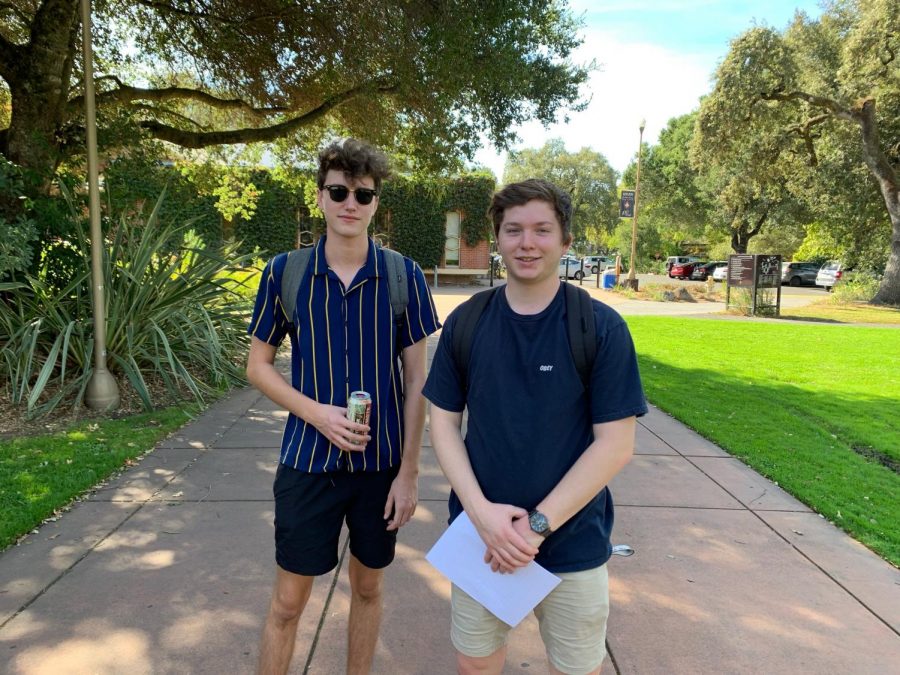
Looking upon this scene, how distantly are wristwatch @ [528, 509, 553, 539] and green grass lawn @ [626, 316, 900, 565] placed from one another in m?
2.81

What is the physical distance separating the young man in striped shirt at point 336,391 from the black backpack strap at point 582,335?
59 cm

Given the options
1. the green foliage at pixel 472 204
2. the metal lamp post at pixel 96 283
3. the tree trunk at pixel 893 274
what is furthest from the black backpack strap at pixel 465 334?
the green foliage at pixel 472 204

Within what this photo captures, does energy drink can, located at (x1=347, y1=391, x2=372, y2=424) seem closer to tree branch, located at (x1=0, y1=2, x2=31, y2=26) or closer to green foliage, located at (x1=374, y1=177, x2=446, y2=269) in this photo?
tree branch, located at (x1=0, y1=2, x2=31, y2=26)

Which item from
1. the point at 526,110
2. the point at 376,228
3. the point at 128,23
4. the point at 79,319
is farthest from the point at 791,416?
the point at 376,228

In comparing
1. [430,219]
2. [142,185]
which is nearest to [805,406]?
[142,185]

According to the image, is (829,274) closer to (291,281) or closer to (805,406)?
(805,406)

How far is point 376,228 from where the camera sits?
82.2 ft

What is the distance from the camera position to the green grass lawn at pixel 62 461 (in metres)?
3.54

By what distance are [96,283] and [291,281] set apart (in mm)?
4475

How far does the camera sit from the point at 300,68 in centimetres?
759

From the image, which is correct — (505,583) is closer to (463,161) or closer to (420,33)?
(420,33)

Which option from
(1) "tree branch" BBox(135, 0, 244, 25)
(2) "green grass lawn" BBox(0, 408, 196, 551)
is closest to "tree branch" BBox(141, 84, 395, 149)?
(1) "tree branch" BBox(135, 0, 244, 25)

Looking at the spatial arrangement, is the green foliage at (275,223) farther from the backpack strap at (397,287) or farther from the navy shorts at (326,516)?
the navy shorts at (326,516)

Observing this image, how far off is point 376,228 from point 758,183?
1529 centimetres
